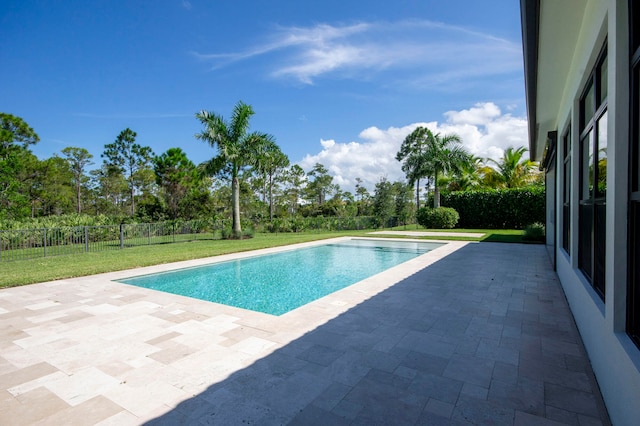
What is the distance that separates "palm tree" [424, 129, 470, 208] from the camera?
20.2 meters

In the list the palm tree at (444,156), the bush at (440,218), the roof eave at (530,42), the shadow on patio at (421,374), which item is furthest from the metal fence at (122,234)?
the roof eave at (530,42)

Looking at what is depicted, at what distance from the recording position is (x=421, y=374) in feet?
9.25

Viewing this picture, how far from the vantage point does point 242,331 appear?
4004mm

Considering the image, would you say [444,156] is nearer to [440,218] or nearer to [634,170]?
[440,218]

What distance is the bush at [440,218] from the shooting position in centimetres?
2016

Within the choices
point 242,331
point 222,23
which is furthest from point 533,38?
point 222,23

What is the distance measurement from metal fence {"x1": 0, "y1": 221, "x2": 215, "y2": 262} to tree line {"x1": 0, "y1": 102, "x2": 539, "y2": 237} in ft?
9.15

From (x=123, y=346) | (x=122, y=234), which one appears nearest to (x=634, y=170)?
(x=123, y=346)

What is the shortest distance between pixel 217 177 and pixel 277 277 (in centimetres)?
2301

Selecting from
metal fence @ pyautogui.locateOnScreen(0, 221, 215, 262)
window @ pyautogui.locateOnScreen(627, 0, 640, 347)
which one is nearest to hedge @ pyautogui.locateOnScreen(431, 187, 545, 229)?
metal fence @ pyautogui.locateOnScreen(0, 221, 215, 262)

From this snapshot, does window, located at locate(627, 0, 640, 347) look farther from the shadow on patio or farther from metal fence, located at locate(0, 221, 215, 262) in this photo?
metal fence, located at locate(0, 221, 215, 262)

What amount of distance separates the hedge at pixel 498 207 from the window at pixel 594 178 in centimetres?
1694

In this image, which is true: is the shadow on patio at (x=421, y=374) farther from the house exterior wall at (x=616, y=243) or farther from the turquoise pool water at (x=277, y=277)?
the turquoise pool water at (x=277, y=277)

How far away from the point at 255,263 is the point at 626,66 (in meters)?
9.88
